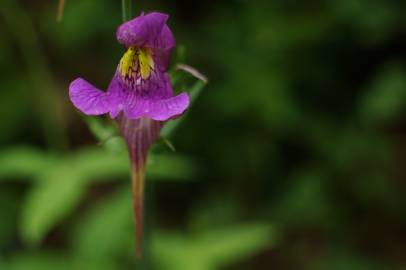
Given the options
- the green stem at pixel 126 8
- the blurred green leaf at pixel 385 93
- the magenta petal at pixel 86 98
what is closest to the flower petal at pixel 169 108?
the magenta petal at pixel 86 98

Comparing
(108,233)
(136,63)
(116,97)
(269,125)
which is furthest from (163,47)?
(269,125)

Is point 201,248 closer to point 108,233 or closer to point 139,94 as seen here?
point 108,233

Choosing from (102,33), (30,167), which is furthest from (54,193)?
(102,33)

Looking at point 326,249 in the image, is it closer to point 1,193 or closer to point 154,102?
point 1,193

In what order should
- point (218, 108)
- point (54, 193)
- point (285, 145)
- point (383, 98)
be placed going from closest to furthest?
1. point (54, 193)
2. point (383, 98)
3. point (218, 108)
4. point (285, 145)

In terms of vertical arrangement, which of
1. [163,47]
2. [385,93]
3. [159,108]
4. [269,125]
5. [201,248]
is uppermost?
[163,47]

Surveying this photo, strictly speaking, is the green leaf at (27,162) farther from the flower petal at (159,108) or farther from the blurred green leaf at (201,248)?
the flower petal at (159,108)

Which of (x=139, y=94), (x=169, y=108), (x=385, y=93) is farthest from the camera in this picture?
(x=385, y=93)
